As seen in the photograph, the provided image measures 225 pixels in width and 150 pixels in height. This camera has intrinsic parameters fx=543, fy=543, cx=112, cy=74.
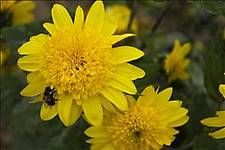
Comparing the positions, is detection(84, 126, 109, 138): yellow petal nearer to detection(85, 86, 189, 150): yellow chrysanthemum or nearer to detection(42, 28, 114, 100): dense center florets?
detection(85, 86, 189, 150): yellow chrysanthemum

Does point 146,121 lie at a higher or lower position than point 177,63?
lower

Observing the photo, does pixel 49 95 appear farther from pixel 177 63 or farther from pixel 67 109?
pixel 177 63

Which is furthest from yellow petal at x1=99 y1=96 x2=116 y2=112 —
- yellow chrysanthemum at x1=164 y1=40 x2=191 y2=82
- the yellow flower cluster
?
yellow chrysanthemum at x1=164 y1=40 x2=191 y2=82

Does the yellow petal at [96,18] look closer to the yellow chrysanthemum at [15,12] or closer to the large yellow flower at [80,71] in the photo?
the large yellow flower at [80,71]

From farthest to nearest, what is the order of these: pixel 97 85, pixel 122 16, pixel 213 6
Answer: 1. pixel 122 16
2. pixel 213 6
3. pixel 97 85

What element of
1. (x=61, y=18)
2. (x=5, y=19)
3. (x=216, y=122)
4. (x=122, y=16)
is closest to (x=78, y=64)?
(x=61, y=18)

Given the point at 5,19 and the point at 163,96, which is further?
the point at 5,19

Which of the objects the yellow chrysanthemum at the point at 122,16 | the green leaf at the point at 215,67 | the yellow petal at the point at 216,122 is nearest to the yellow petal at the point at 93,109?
the yellow petal at the point at 216,122
